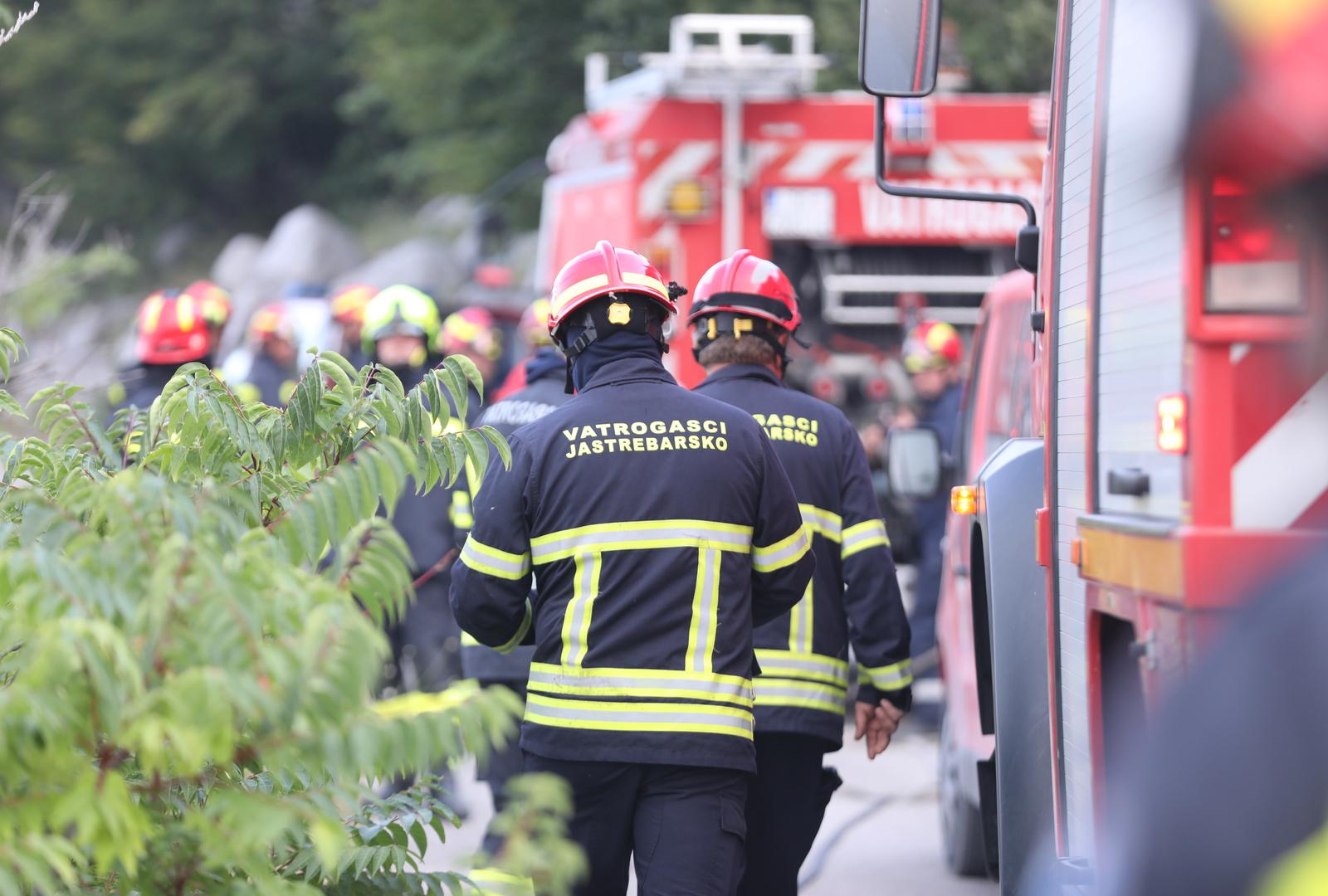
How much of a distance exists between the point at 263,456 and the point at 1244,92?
1865mm

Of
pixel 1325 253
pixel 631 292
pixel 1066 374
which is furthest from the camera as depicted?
pixel 631 292

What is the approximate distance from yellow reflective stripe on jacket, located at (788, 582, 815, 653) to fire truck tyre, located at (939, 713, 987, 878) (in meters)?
1.70

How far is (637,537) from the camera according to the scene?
12.0ft

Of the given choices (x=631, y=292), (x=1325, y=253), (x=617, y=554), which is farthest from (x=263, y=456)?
(x=1325, y=253)

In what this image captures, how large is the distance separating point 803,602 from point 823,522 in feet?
0.75

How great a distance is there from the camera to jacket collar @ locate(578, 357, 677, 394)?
3838mm

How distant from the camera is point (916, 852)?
6965mm

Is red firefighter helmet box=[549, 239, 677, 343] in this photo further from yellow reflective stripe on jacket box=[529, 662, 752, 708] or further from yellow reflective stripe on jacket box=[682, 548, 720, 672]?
yellow reflective stripe on jacket box=[529, 662, 752, 708]

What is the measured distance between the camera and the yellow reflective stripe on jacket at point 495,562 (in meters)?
3.75

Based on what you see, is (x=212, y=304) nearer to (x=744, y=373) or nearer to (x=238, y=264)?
(x=744, y=373)

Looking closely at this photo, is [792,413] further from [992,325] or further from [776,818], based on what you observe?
[992,325]

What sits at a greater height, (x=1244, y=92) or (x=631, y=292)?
(x=1244, y=92)

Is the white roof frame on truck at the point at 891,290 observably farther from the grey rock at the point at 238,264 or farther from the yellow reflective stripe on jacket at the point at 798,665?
the grey rock at the point at 238,264

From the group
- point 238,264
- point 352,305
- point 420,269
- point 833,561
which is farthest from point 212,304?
point 238,264
